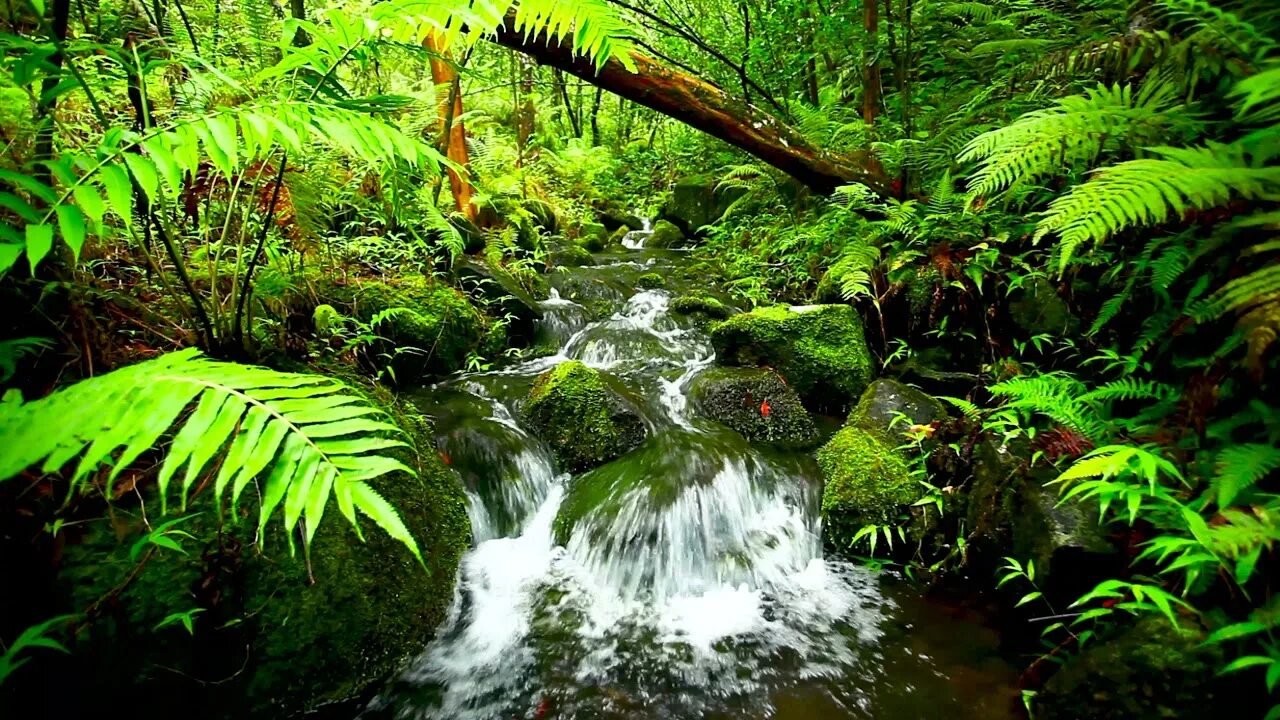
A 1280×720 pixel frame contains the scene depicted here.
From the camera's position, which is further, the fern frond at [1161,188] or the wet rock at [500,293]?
the wet rock at [500,293]

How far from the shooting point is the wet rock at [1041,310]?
10.7 feet

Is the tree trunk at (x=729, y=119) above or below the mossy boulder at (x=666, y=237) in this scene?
above

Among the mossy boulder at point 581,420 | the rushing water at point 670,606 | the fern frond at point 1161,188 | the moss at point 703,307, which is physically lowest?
the rushing water at point 670,606

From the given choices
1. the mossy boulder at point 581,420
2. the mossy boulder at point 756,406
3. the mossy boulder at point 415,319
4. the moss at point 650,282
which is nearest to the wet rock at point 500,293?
the mossy boulder at point 415,319

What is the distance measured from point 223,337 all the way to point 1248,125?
175 inches

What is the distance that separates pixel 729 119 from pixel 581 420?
9.96 ft

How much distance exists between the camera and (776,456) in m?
3.89

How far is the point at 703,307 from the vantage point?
6027 millimetres

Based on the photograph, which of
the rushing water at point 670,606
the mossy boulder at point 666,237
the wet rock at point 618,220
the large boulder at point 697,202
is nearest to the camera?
the rushing water at point 670,606

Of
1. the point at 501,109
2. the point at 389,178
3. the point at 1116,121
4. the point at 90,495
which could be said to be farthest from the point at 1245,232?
the point at 501,109

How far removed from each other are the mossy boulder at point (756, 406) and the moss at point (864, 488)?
0.62 meters

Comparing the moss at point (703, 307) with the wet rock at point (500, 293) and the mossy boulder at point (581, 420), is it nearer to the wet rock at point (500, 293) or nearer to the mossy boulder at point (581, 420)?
Answer: the wet rock at point (500, 293)

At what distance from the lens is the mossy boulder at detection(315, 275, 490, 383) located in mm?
3936

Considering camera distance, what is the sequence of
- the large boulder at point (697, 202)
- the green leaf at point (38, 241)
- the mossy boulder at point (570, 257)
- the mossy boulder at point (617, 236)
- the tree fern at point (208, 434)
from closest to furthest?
the tree fern at point (208, 434) < the green leaf at point (38, 241) < the mossy boulder at point (570, 257) < the large boulder at point (697, 202) < the mossy boulder at point (617, 236)
